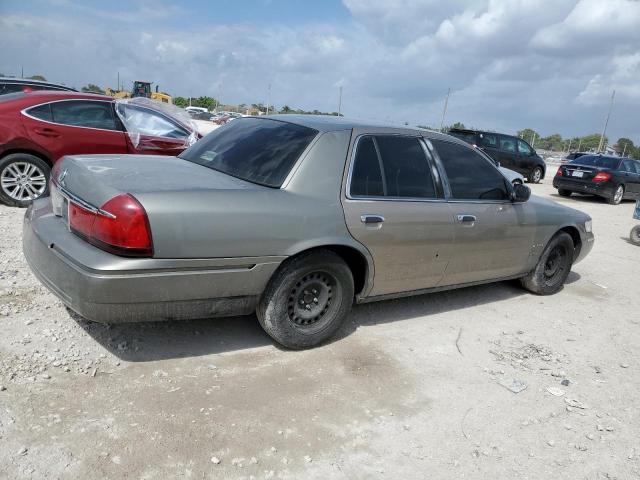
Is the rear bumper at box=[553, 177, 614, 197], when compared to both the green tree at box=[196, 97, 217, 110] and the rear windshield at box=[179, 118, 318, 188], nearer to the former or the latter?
the rear windshield at box=[179, 118, 318, 188]

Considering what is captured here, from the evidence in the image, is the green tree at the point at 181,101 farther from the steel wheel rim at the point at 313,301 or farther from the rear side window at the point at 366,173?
the steel wheel rim at the point at 313,301

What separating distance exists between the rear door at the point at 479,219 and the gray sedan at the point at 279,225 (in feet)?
0.05

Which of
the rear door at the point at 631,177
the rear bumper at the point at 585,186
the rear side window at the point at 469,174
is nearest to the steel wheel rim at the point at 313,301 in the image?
the rear side window at the point at 469,174

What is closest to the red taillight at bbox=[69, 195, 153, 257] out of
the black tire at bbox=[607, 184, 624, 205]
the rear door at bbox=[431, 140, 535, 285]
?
the rear door at bbox=[431, 140, 535, 285]

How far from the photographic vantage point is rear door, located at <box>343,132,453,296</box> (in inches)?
149

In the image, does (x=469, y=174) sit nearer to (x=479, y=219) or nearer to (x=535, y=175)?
(x=479, y=219)

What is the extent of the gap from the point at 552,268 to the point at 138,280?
4.50 meters

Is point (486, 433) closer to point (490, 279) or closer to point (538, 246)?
point (490, 279)

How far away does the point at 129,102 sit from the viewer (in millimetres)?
7648

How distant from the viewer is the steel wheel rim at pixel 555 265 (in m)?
5.70

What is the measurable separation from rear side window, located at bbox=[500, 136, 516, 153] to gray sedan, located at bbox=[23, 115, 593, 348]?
1425cm

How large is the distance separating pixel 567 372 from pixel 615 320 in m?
1.67

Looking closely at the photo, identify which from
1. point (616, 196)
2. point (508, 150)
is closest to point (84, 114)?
point (616, 196)

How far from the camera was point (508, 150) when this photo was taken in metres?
18.5
